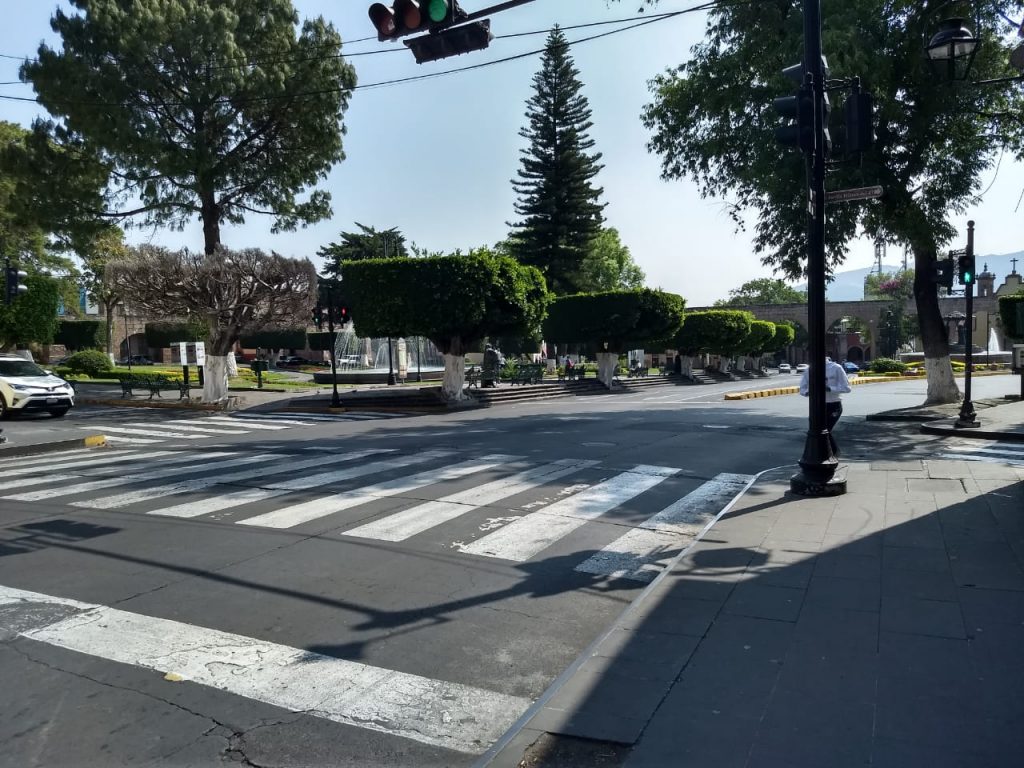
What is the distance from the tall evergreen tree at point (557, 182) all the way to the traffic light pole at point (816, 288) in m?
49.6

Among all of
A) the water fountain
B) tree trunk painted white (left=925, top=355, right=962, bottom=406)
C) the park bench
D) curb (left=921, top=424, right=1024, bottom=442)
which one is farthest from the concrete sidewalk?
the water fountain

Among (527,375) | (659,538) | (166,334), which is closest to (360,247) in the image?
(166,334)

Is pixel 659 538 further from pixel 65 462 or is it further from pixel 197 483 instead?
pixel 65 462

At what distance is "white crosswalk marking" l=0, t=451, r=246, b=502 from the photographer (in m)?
9.35

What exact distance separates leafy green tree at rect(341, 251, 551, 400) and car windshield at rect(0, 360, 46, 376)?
32.6ft

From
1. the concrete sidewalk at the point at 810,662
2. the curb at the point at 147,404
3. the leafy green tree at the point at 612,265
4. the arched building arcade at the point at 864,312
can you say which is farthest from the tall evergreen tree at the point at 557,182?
the concrete sidewalk at the point at 810,662

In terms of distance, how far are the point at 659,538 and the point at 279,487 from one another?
4959 mm

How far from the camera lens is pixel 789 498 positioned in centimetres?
848

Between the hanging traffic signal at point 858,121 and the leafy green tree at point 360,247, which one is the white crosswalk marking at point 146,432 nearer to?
the hanging traffic signal at point 858,121

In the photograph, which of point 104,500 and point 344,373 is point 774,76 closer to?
point 104,500

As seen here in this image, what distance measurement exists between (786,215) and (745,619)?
15951 mm

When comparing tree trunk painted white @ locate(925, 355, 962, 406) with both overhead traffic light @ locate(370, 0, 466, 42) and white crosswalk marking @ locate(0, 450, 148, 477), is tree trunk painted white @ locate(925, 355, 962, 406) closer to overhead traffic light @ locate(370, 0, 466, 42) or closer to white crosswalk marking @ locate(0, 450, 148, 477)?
overhead traffic light @ locate(370, 0, 466, 42)

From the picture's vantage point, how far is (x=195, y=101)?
31.4 m

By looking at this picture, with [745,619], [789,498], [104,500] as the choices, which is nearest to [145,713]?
[745,619]
